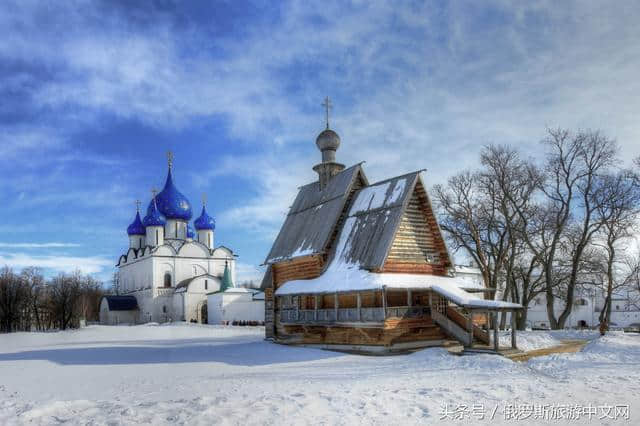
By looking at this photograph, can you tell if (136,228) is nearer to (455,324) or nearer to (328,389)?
(455,324)

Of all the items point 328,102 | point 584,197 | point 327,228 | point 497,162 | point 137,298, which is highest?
point 328,102

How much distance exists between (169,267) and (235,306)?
1232 centimetres

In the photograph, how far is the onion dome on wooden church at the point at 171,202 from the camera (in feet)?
223

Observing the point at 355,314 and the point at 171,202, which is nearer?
the point at 355,314

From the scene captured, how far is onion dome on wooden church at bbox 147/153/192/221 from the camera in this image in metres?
67.9

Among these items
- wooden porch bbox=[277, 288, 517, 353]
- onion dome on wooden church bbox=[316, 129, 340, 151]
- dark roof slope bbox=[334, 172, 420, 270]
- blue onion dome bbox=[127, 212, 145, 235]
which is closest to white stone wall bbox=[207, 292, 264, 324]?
blue onion dome bbox=[127, 212, 145, 235]

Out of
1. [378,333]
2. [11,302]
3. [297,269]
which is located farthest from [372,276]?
[11,302]

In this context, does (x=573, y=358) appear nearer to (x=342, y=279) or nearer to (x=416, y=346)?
(x=416, y=346)

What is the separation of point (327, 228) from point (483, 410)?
49.1 feet

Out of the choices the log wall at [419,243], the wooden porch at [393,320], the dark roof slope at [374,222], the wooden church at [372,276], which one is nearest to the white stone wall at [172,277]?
the wooden church at [372,276]

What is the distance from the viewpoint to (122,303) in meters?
65.4

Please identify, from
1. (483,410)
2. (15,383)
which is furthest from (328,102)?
(483,410)

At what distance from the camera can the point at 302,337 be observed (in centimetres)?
2533

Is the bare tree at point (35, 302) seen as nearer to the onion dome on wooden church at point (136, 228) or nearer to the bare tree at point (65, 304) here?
the bare tree at point (65, 304)
